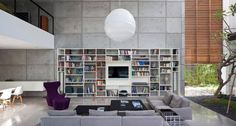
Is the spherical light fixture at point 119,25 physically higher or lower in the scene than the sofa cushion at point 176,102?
higher

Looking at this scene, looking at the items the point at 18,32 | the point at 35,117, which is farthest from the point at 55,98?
the point at 18,32

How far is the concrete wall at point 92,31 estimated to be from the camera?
12172 millimetres

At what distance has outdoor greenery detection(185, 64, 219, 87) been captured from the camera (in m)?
14.0

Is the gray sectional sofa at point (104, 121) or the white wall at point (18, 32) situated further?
the white wall at point (18, 32)

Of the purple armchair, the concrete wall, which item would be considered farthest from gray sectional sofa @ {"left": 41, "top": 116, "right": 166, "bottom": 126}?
the concrete wall

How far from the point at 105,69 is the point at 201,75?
5.79 m

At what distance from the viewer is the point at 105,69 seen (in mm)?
11766

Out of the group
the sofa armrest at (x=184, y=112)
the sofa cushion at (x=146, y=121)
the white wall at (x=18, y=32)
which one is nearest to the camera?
the sofa cushion at (x=146, y=121)

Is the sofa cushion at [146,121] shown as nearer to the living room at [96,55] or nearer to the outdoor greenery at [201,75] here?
the living room at [96,55]

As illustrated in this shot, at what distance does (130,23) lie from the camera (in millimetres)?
6805

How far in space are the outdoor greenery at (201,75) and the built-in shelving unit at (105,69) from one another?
2.47m

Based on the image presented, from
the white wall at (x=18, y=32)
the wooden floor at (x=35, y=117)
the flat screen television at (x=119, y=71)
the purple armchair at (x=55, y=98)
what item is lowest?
the wooden floor at (x=35, y=117)

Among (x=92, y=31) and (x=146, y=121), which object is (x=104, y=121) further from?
(x=92, y=31)

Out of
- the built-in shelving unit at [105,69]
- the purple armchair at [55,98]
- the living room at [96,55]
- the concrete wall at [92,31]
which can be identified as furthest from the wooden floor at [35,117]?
the concrete wall at [92,31]
